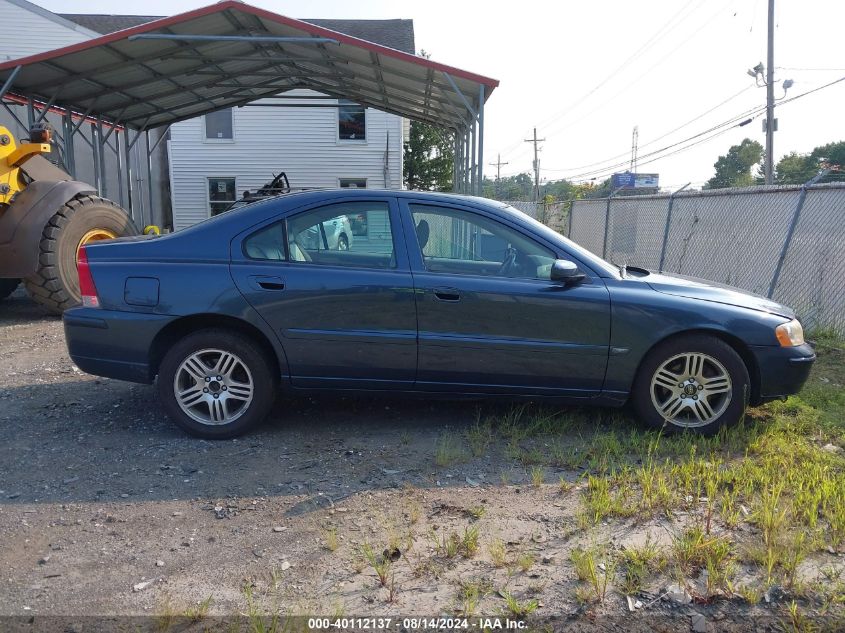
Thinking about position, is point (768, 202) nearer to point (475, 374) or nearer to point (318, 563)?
point (475, 374)

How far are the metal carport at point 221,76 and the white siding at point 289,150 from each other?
247 inches

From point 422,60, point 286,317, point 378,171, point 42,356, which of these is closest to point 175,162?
point 378,171

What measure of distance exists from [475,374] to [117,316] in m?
2.36

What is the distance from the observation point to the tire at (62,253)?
324 inches

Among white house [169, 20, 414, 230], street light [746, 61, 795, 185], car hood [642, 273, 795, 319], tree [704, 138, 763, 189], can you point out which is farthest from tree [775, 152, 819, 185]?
car hood [642, 273, 795, 319]

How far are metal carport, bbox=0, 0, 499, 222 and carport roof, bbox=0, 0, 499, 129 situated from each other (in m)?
0.02

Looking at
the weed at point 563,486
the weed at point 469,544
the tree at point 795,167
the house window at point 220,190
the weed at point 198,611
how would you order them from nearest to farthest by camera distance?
the weed at point 198,611
the weed at point 469,544
the weed at point 563,486
the house window at point 220,190
the tree at point 795,167

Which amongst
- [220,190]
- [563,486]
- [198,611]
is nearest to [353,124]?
[220,190]

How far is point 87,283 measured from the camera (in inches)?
182

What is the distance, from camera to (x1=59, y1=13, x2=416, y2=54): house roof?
24.4 meters

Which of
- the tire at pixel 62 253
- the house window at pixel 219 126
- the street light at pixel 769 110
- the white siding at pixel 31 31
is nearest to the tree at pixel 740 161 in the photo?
the street light at pixel 769 110

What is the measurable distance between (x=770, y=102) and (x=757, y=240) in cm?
2342

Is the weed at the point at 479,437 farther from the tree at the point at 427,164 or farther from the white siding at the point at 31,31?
the tree at the point at 427,164

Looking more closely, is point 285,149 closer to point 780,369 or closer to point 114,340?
point 114,340
